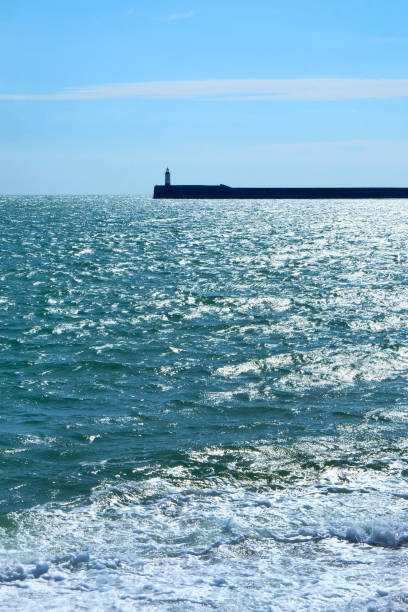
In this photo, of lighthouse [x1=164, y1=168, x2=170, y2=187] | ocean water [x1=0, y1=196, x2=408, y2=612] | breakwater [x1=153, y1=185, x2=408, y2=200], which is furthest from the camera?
breakwater [x1=153, y1=185, x2=408, y2=200]

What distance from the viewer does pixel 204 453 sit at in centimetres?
839

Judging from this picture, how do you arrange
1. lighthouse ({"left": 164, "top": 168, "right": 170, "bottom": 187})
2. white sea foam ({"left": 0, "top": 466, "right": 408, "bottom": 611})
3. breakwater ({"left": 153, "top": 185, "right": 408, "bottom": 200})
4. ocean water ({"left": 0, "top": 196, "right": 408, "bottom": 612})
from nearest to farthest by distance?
white sea foam ({"left": 0, "top": 466, "right": 408, "bottom": 611}) → ocean water ({"left": 0, "top": 196, "right": 408, "bottom": 612}) → lighthouse ({"left": 164, "top": 168, "right": 170, "bottom": 187}) → breakwater ({"left": 153, "top": 185, "right": 408, "bottom": 200})

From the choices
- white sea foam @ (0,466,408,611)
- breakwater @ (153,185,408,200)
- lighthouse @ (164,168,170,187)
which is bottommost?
white sea foam @ (0,466,408,611)

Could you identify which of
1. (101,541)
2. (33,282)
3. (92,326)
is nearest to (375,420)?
(101,541)

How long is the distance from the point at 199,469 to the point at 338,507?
1748 millimetres

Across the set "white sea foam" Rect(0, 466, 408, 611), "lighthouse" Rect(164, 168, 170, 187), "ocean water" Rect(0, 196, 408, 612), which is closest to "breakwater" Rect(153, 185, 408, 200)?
"lighthouse" Rect(164, 168, 170, 187)

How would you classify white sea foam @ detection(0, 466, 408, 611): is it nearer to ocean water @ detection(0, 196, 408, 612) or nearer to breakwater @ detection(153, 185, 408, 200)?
ocean water @ detection(0, 196, 408, 612)

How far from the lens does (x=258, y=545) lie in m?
5.98

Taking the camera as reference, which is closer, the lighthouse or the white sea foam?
the white sea foam

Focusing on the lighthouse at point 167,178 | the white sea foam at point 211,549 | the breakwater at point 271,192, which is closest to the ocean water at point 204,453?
the white sea foam at point 211,549

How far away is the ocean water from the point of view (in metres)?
5.39

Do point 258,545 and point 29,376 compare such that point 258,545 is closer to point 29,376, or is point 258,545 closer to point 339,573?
point 339,573

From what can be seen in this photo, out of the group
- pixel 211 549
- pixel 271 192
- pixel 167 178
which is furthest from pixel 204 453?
pixel 271 192

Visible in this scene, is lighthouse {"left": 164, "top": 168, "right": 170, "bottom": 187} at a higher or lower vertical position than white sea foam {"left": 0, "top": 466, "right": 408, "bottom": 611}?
higher
